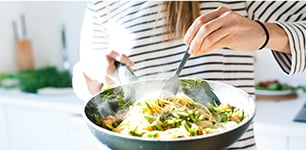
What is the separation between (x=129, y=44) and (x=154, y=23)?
0.23ft

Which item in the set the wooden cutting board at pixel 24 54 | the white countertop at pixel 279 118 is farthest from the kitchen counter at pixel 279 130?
the wooden cutting board at pixel 24 54

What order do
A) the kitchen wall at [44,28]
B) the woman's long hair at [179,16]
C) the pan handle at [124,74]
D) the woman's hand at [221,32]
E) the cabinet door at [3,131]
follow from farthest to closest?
the kitchen wall at [44,28], the cabinet door at [3,131], the woman's long hair at [179,16], the pan handle at [124,74], the woman's hand at [221,32]

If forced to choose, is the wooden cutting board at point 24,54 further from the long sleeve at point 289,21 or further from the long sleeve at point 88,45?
the long sleeve at point 289,21

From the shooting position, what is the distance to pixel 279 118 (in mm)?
1552

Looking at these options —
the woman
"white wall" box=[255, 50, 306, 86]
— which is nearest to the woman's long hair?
the woman

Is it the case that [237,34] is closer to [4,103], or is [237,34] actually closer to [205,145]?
[205,145]

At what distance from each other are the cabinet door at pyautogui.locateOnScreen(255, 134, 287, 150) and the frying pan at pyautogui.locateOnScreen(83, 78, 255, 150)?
2.65 feet

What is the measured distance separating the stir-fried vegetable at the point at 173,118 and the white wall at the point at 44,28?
61.6 inches

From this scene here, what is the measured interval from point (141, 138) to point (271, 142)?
1.05m

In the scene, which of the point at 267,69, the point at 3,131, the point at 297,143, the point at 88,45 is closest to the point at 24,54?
the point at 3,131

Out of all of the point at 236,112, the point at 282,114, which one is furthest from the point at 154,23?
the point at 282,114

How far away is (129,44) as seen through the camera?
1026 mm

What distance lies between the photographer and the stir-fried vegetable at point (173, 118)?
2.09ft

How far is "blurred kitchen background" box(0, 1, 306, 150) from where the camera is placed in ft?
6.06
